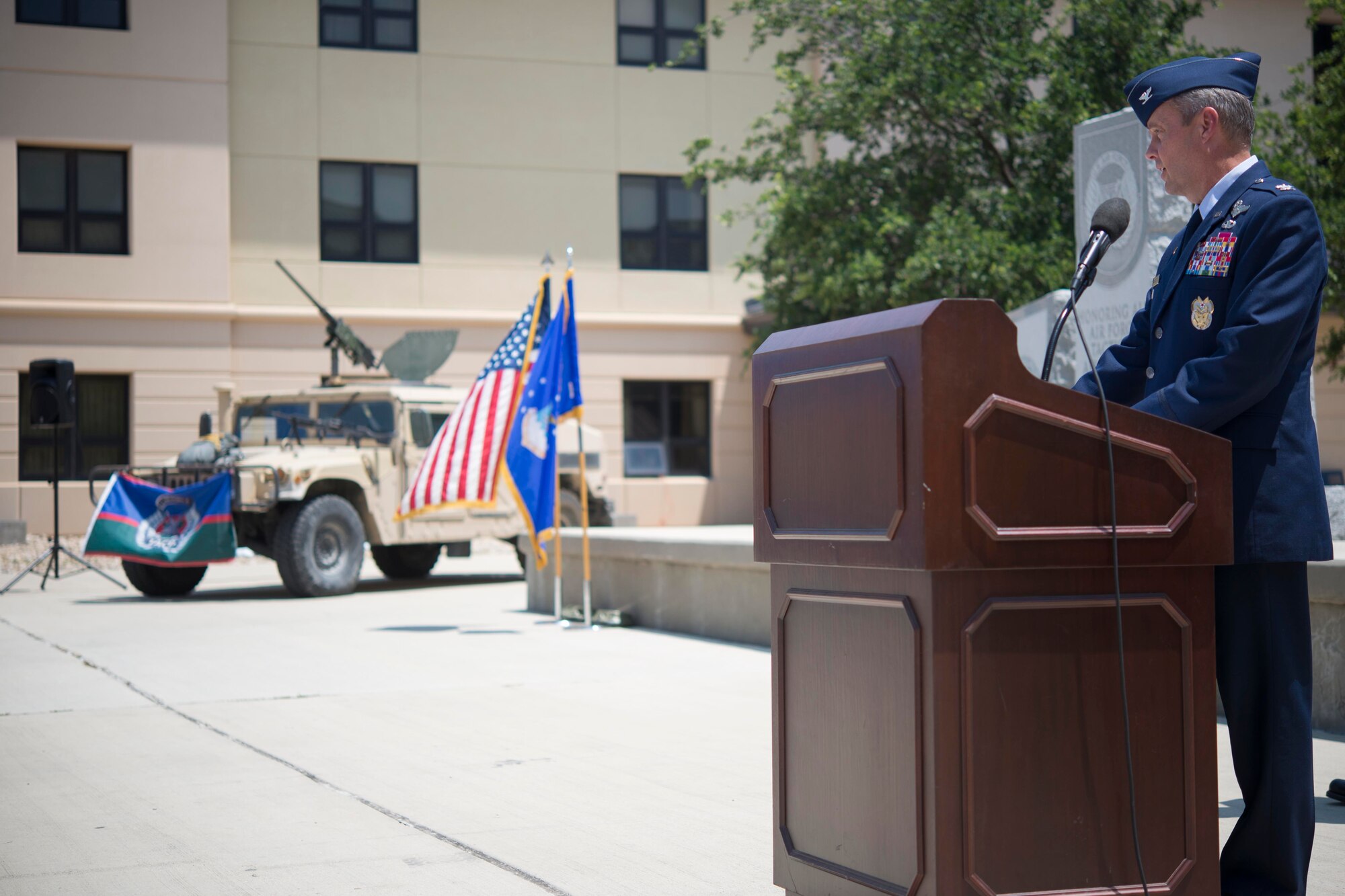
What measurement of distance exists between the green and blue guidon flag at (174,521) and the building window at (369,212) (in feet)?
35.7

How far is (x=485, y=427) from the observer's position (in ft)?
35.5

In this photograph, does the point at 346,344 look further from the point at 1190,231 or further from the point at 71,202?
the point at 1190,231

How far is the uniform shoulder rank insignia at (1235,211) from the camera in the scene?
287 centimetres

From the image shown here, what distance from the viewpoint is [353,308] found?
23.6 m

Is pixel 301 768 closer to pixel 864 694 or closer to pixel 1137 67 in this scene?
pixel 864 694

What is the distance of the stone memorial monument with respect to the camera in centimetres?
891

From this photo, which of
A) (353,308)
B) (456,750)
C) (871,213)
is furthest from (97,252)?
(456,750)

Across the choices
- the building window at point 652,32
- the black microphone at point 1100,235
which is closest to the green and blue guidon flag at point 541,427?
the black microphone at point 1100,235

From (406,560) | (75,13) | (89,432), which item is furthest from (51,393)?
(75,13)

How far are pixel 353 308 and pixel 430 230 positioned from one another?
1.82 meters

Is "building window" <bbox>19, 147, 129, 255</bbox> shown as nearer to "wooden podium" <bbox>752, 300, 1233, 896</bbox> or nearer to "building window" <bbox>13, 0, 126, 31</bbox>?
"building window" <bbox>13, 0, 126, 31</bbox>

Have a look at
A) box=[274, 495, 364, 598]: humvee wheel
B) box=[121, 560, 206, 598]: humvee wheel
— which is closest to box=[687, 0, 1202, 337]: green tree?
box=[274, 495, 364, 598]: humvee wheel

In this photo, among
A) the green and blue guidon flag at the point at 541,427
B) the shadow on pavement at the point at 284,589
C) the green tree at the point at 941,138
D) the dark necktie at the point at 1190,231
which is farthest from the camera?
the green tree at the point at 941,138

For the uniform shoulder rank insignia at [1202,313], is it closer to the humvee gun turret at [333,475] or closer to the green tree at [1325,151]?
the humvee gun turret at [333,475]
